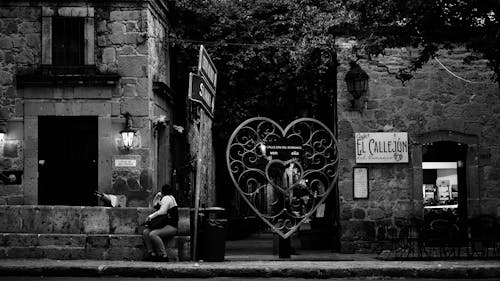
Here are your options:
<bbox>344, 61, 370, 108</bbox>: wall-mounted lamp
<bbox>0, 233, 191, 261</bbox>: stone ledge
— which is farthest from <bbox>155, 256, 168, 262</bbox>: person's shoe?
<bbox>344, 61, 370, 108</bbox>: wall-mounted lamp

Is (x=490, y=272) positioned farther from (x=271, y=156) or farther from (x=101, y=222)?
(x=101, y=222)

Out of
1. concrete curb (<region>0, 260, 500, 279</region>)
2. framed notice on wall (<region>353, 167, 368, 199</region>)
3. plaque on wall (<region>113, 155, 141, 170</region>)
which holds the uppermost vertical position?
plaque on wall (<region>113, 155, 141, 170</region>)

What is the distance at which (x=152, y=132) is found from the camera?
64.3ft

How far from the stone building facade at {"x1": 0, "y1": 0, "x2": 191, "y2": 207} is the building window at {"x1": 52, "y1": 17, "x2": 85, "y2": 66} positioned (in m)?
0.03

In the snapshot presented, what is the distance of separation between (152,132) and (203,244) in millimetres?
5192

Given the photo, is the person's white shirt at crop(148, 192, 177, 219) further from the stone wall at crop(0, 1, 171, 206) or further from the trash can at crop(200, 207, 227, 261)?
the stone wall at crop(0, 1, 171, 206)

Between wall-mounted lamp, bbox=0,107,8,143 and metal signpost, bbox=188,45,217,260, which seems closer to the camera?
metal signpost, bbox=188,45,217,260

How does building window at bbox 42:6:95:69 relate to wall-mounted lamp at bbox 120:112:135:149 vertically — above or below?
above

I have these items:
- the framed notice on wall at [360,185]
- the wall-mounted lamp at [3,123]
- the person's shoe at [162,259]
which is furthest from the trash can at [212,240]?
the wall-mounted lamp at [3,123]

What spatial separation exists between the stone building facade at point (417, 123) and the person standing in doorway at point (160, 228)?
4767mm

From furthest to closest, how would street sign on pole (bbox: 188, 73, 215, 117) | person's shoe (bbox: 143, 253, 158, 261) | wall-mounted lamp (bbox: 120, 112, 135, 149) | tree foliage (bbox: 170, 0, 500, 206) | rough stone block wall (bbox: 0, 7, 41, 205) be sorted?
tree foliage (bbox: 170, 0, 500, 206) < rough stone block wall (bbox: 0, 7, 41, 205) < wall-mounted lamp (bbox: 120, 112, 135, 149) < person's shoe (bbox: 143, 253, 158, 261) < street sign on pole (bbox: 188, 73, 215, 117)

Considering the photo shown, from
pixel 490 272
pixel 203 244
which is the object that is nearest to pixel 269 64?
pixel 203 244

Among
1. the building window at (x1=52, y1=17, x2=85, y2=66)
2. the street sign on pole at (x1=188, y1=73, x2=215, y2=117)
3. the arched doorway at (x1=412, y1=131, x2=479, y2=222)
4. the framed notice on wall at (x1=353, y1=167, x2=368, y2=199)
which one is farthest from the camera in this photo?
A: the building window at (x1=52, y1=17, x2=85, y2=66)

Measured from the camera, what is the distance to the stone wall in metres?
18.9
